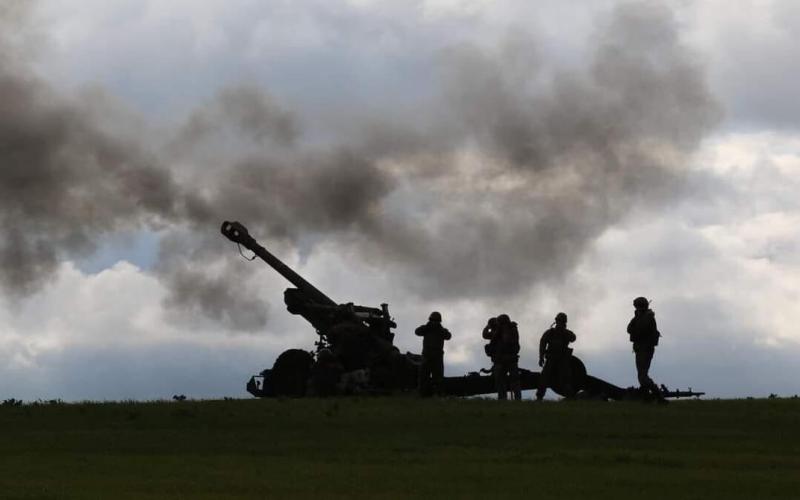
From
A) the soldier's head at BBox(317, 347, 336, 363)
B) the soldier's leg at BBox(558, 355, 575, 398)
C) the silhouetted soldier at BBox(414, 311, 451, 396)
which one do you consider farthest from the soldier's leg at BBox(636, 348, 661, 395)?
the soldier's head at BBox(317, 347, 336, 363)

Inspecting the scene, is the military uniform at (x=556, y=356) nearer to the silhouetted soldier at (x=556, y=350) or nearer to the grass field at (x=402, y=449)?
the silhouetted soldier at (x=556, y=350)

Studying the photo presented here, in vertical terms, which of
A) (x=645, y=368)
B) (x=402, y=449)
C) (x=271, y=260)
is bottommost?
(x=402, y=449)

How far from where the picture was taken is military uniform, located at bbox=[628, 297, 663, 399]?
2970 cm

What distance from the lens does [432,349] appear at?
3394 cm

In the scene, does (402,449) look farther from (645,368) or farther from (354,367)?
(354,367)

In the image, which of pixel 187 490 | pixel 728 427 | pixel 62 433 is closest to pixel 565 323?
pixel 728 427

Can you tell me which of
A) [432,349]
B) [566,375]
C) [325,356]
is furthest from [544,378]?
[325,356]

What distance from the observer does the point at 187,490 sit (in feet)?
53.5

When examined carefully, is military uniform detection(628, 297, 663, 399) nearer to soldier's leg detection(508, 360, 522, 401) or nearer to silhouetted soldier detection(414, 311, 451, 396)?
soldier's leg detection(508, 360, 522, 401)

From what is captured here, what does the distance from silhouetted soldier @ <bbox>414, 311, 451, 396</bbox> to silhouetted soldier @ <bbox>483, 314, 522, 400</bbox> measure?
4.72 feet

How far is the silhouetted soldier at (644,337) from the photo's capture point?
29.7 meters

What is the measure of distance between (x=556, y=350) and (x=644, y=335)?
3.03 metres

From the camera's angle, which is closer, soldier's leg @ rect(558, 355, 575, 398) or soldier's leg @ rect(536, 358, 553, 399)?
soldier's leg @ rect(536, 358, 553, 399)

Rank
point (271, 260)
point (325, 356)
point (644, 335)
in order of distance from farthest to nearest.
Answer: point (271, 260), point (325, 356), point (644, 335)
